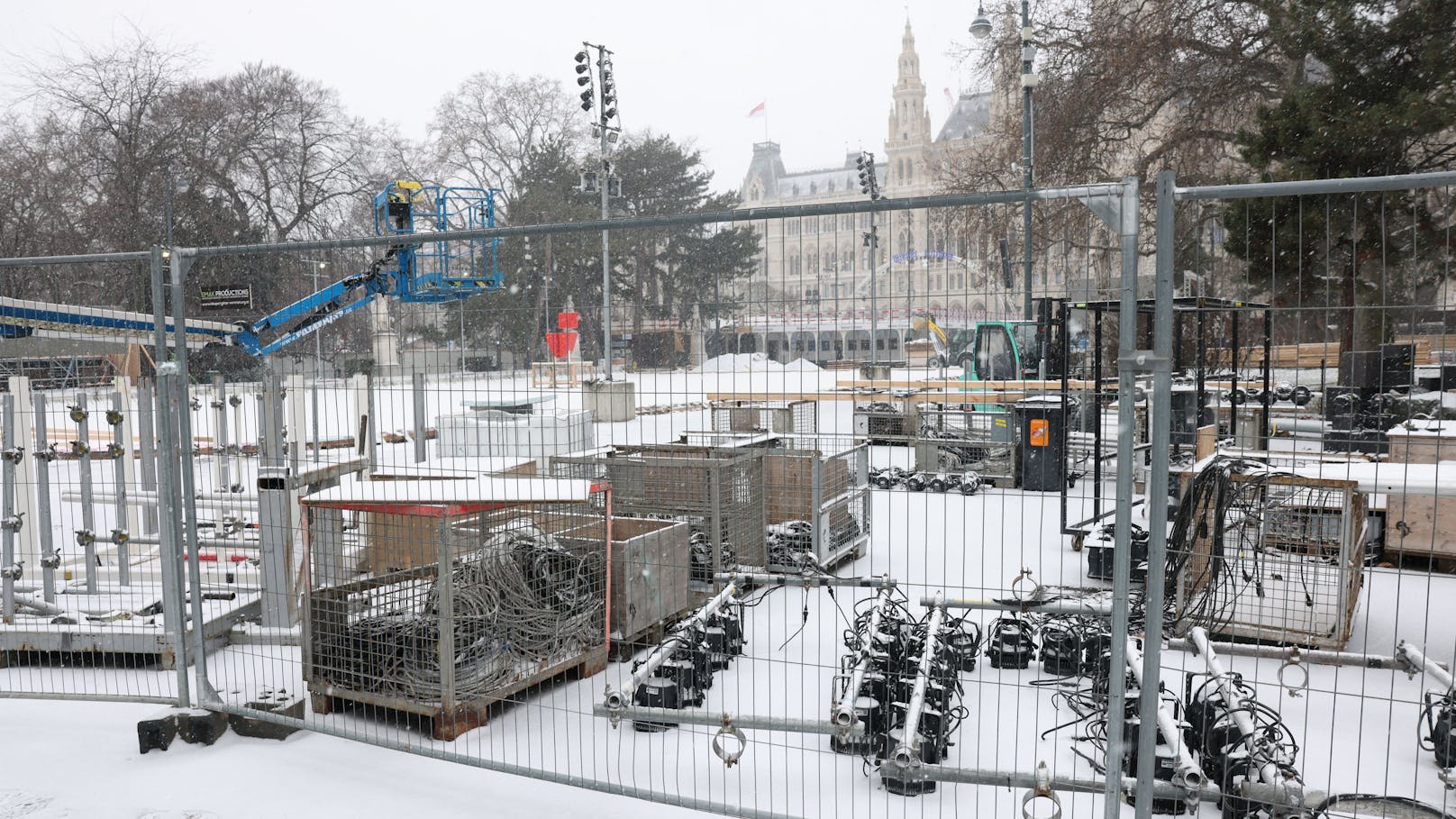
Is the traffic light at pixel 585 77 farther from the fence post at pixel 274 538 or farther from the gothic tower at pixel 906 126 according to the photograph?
the gothic tower at pixel 906 126

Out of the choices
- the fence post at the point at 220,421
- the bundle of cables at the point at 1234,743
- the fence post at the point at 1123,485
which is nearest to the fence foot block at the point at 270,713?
the fence post at the point at 1123,485

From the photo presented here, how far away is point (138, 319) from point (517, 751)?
6.09m

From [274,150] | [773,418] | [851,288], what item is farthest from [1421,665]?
[274,150]

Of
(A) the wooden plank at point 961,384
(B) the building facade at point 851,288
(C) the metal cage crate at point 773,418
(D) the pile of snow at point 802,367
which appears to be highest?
(B) the building facade at point 851,288

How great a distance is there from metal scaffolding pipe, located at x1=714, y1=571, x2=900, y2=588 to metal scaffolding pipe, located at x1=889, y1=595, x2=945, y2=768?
33 centimetres

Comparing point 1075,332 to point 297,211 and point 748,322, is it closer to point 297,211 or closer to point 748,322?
point 748,322

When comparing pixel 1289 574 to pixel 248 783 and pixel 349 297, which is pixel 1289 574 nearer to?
pixel 248 783

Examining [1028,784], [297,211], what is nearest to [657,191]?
[297,211]

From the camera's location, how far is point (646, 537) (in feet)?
18.8

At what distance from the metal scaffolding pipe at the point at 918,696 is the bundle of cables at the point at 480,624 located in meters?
1.86

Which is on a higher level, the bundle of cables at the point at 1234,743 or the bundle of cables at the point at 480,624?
the bundle of cables at the point at 480,624

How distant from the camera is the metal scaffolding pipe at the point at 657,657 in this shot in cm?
460

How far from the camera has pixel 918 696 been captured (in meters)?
4.27

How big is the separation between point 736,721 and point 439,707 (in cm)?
144
